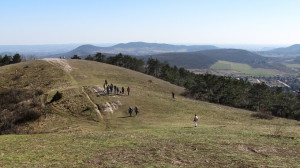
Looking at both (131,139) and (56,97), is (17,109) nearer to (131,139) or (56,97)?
(56,97)

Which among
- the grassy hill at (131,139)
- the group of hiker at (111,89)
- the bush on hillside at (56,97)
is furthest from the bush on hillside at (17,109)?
the group of hiker at (111,89)

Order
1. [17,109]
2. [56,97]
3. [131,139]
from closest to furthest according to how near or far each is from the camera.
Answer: [131,139]
[17,109]
[56,97]

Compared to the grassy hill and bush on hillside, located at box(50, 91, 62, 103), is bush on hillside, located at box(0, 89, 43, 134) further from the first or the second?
bush on hillside, located at box(50, 91, 62, 103)

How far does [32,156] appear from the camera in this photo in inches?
734

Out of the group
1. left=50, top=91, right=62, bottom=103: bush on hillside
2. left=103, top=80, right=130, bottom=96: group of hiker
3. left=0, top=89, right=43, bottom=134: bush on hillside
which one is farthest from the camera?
left=103, top=80, right=130, bottom=96: group of hiker

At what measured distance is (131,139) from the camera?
82.0ft

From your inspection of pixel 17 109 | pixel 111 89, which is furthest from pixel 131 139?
pixel 111 89

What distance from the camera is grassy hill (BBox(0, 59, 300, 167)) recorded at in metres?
17.8

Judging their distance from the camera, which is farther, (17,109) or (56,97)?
(56,97)

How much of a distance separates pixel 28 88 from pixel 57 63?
25899mm

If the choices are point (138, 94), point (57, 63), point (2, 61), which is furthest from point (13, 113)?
point (2, 61)

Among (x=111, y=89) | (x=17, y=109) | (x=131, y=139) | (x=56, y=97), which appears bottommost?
(x=131, y=139)

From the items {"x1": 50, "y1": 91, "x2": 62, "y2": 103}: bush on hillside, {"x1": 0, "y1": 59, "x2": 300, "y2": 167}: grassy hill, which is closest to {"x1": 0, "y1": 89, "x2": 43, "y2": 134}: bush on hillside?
{"x1": 0, "y1": 59, "x2": 300, "y2": 167}: grassy hill

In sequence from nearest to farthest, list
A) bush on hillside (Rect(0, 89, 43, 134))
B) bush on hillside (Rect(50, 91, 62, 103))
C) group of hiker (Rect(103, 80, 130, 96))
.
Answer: bush on hillside (Rect(0, 89, 43, 134)), bush on hillside (Rect(50, 91, 62, 103)), group of hiker (Rect(103, 80, 130, 96))
